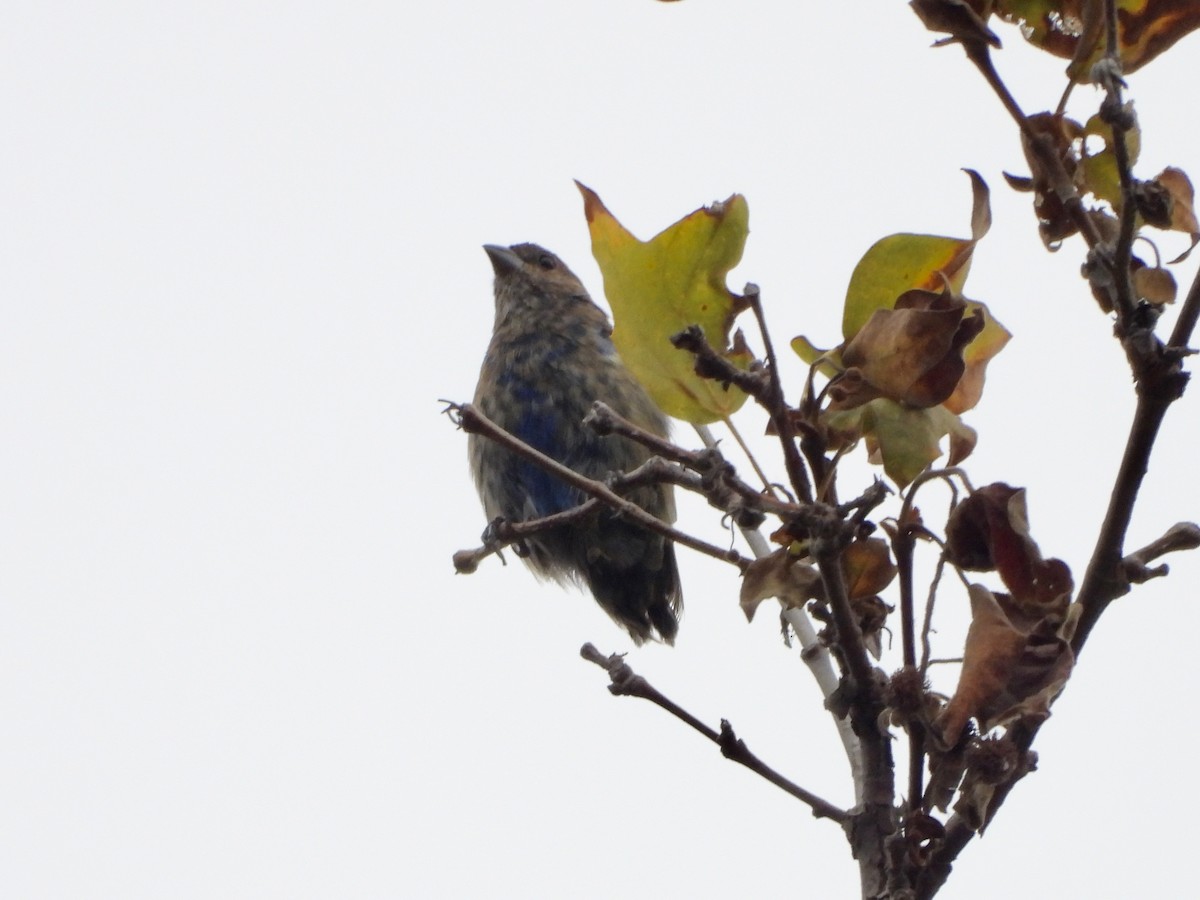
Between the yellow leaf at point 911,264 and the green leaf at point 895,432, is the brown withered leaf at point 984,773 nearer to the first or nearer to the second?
the green leaf at point 895,432

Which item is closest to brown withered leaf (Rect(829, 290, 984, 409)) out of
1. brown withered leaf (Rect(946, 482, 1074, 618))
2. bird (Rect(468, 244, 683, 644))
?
brown withered leaf (Rect(946, 482, 1074, 618))

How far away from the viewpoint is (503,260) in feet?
20.9

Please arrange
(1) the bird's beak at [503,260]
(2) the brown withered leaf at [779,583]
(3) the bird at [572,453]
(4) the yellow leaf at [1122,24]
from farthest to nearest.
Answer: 1. (1) the bird's beak at [503,260]
2. (3) the bird at [572,453]
3. (2) the brown withered leaf at [779,583]
4. (4) the yellow leaf at [1122,24]

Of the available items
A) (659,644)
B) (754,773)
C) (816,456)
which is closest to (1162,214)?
(816,456)

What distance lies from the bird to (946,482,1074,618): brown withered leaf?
3.75 meters

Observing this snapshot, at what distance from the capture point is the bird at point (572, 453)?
17.7ft

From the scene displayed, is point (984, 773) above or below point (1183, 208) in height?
below

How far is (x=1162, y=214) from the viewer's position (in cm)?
139

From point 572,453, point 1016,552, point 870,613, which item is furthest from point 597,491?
point 572,453

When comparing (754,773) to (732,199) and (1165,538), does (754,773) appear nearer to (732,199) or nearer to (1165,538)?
(1165,538)

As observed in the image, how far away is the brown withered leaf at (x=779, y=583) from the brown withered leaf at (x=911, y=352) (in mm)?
196

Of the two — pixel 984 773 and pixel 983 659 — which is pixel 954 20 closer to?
pixel 983 659

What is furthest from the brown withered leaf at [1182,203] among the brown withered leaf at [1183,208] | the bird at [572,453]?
the bird at [572,453]

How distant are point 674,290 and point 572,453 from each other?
3.72 metres
